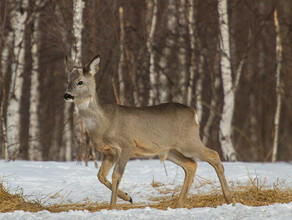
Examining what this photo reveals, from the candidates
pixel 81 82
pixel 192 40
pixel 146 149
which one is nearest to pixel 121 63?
pixel 192 40

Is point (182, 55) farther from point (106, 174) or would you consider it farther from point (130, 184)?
point (106, 174)

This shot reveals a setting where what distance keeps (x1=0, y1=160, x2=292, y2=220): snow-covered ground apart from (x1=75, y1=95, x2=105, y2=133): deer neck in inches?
53.3

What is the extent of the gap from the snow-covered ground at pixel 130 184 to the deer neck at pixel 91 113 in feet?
4.44

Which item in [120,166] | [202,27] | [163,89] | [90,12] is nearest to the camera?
[120,166]

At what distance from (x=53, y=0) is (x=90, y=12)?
197cm

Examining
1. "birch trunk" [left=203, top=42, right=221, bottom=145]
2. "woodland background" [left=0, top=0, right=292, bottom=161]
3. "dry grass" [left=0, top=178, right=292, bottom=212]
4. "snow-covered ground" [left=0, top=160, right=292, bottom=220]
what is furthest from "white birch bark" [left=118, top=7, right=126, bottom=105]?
"dry grass" [left=0, top=178, right=292, bottom=212]

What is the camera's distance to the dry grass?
7.61m

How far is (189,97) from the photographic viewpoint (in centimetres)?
1642

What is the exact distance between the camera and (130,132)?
766 centimetres

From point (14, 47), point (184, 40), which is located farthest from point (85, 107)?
point (184, 40)

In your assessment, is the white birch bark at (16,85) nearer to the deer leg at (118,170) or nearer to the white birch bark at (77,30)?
the white birch bark at (77,30)

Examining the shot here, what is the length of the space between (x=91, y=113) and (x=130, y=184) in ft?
7.97

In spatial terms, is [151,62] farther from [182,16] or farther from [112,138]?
[112,138]

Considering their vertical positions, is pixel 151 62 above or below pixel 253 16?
below
